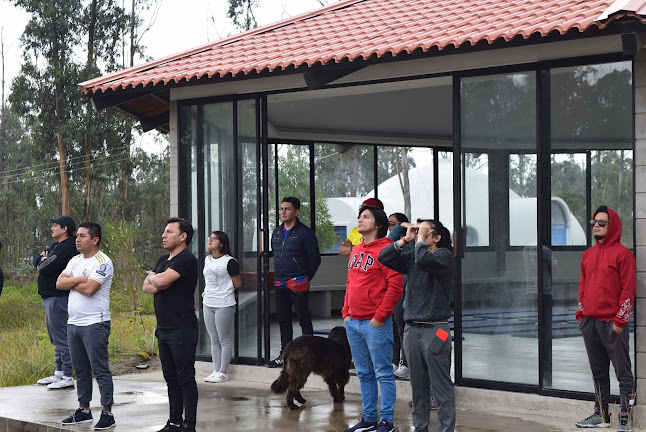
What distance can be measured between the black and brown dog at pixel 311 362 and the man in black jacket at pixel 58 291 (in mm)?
2785

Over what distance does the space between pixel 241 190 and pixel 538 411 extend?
4.11 meters

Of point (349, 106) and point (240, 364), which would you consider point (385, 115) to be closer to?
point (349, 106)

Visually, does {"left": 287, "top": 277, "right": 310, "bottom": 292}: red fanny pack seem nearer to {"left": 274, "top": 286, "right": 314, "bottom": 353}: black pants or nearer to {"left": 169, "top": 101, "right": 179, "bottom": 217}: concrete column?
{"left": 274, "top": 286, "right": 314, "bottom": 353}: black pants

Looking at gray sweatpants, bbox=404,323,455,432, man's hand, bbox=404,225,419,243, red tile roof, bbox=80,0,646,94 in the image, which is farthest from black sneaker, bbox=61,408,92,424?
red tile roof, bbox=80,0,646,94

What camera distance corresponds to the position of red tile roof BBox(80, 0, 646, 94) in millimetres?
7785

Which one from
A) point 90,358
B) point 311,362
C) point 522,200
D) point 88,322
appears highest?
point 522,200

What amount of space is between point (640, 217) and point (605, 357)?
115cm

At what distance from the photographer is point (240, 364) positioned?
1025cm

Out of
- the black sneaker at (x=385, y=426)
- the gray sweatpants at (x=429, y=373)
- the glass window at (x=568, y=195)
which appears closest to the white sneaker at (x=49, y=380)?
the black sneaker at (x=385, y=426)

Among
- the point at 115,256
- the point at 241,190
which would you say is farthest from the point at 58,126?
the point at 241,190

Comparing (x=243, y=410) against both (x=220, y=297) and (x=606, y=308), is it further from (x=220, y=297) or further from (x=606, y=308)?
(x=606, y=308)

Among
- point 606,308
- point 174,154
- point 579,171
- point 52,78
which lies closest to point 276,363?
point 174,154

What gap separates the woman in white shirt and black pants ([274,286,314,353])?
478 millimetres

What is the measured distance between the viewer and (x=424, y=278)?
268 inches
